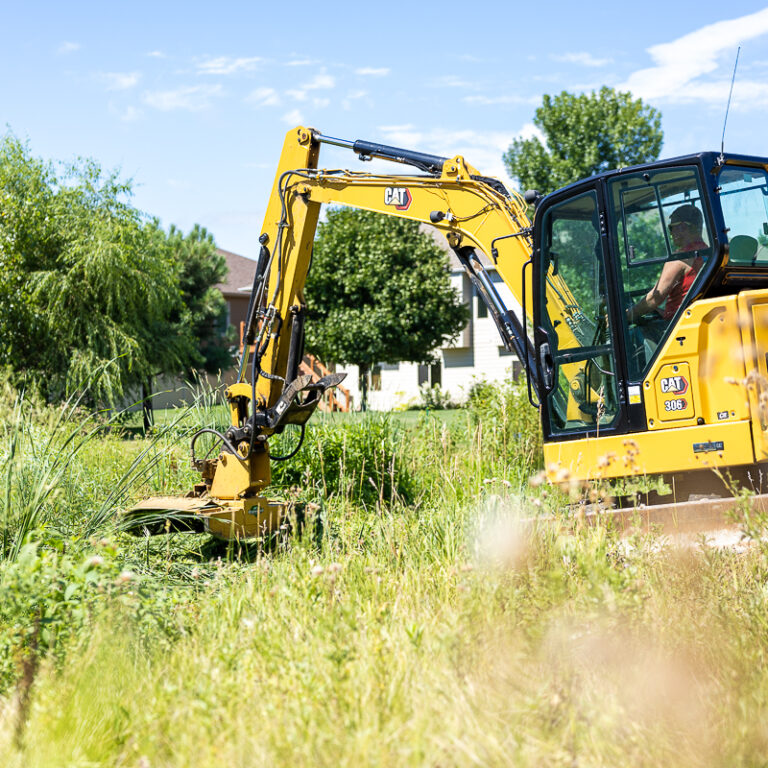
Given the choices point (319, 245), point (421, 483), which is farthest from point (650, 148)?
point (421, 483)

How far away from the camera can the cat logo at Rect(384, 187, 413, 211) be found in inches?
302

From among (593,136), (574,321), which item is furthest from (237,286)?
(574,321)

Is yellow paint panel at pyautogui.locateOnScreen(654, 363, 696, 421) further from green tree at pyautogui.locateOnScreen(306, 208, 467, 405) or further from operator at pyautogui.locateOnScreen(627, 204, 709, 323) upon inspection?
green tree at pyautogui.locateOnScreen(306, 208, 467, 405)

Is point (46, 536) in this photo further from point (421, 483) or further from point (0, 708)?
point (421, 483)

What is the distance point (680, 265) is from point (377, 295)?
84.5 ft

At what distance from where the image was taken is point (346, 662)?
129 inches

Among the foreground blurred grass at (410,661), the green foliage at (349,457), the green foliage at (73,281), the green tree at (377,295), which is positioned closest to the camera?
the foreground blurred grass at (410,661)

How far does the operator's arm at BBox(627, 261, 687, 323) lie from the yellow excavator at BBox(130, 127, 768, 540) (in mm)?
30

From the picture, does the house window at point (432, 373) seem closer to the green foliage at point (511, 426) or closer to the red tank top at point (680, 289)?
the green foliage at point (511, 426)

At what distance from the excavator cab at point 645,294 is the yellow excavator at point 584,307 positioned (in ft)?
0.03

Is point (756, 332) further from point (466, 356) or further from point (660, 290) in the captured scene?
point (466, 356)

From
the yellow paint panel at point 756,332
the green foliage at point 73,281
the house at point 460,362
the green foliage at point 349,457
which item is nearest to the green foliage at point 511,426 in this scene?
the green foliage at point 349,457

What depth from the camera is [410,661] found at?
10.9ft

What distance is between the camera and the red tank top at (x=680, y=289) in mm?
5984
